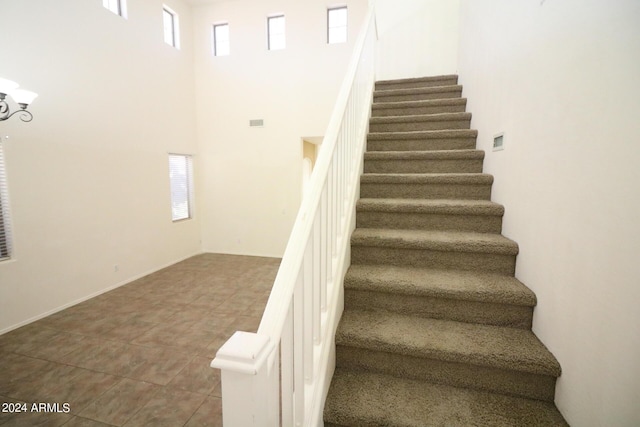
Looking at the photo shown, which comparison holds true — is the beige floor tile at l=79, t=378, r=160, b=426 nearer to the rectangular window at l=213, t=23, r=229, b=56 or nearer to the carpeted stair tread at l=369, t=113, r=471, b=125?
the carpeted stair tread at l=369, t=113, r=471, b=125

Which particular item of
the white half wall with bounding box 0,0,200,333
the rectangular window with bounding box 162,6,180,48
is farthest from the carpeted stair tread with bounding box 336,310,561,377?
the rectangular window with bounding box 162,6,180,48

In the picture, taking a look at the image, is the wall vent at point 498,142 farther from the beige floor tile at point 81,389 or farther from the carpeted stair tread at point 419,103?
the beige floor tile at point 81,389

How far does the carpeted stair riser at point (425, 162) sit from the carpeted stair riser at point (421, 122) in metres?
Result: 0.54

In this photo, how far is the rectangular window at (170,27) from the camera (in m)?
5.08

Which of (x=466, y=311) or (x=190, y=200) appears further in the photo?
(x=190, y=200)

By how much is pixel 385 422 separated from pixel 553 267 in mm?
1000

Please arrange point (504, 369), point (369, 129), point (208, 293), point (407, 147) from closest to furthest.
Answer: point (504, 369), point (407, 147), point (369, 129), point (208, 293)

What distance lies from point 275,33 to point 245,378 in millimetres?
6161

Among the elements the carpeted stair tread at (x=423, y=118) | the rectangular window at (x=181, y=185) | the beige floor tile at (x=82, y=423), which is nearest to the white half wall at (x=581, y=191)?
the carpeted stair tread at (x=423, y=118)

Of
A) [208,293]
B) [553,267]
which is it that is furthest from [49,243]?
[553,267]

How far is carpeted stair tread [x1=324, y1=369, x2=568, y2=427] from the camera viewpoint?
44.1 inches

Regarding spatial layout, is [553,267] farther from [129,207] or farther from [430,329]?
[129,207]

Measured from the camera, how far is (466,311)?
1.48 m

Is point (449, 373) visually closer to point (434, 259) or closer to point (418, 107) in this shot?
point (434, 259)
